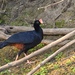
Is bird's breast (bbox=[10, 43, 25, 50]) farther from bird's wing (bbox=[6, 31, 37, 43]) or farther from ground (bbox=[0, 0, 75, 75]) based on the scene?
ground (bbox=[0, 0, 75, 75])

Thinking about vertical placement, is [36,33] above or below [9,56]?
above

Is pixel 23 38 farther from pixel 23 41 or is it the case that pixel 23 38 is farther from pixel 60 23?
pixel 60 23

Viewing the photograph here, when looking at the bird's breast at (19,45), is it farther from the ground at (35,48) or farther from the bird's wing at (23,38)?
the ground at (35,48)

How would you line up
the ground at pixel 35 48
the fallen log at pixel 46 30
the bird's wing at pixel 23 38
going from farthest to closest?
1. the fallen log at pixel 46 30
2. the bird's wing at pixel 23 38
3. the ground at pixel 35 48

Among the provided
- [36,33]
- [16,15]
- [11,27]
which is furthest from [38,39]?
[16,15]

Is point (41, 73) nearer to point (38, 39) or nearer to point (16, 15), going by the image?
point (38, 39)

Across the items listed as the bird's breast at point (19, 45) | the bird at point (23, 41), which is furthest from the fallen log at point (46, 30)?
the bird's breast at point (19, 45)

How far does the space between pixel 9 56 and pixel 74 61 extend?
1.75m

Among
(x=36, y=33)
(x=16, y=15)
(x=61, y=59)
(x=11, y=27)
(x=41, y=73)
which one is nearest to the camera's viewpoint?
Answer: (x=41, y=73)

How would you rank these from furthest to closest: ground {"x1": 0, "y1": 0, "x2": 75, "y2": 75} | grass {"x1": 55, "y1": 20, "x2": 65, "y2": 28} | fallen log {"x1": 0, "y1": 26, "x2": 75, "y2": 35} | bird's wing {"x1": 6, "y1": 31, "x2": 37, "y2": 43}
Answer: grass {"x1": 55, "y1": 20, "x2": 65, "y2": 28} → fallen log {"x1": 0, "y1": 26, "x2": 75, "y2": 35} → bird's wing {"x1": 6, "y1": 31, "x2": 37, "y2": 43} → ground {"x1": 0, "y1": 0, "x2": 75, "y2": 75}

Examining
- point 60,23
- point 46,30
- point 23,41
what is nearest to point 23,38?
point 23,41

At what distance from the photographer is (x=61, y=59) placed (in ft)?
22.2

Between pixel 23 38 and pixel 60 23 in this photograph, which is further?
pixel 60 23

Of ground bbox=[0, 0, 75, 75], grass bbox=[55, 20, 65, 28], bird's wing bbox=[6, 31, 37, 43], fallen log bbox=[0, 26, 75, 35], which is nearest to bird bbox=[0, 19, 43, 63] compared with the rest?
bird's wing bbox=[6, 31, 37, 43]
